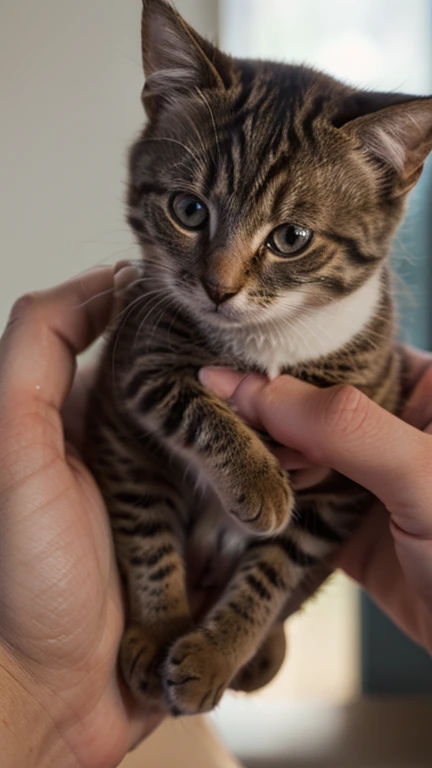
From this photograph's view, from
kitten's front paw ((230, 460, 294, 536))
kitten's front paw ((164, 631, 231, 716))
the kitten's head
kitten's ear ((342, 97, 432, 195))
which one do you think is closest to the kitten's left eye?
the kitten's head

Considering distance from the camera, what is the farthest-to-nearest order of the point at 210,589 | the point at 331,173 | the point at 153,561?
1. the point at 210,589
2. the point at 153,561
3. the point at 331,173

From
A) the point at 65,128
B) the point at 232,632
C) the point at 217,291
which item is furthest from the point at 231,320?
the point at 65,128

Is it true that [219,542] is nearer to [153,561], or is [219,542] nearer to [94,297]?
[153,561]

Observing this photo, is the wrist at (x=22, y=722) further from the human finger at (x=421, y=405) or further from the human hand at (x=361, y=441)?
the human finger at (x=421, y=405)

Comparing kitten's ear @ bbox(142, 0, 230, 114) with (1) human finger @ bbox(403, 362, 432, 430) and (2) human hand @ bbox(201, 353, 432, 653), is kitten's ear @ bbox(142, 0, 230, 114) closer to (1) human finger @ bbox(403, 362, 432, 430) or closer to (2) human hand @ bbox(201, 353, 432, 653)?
(2) human hand @ bbox(201, 353, 432, 653)

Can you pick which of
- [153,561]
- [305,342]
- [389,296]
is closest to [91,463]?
[153,561]
